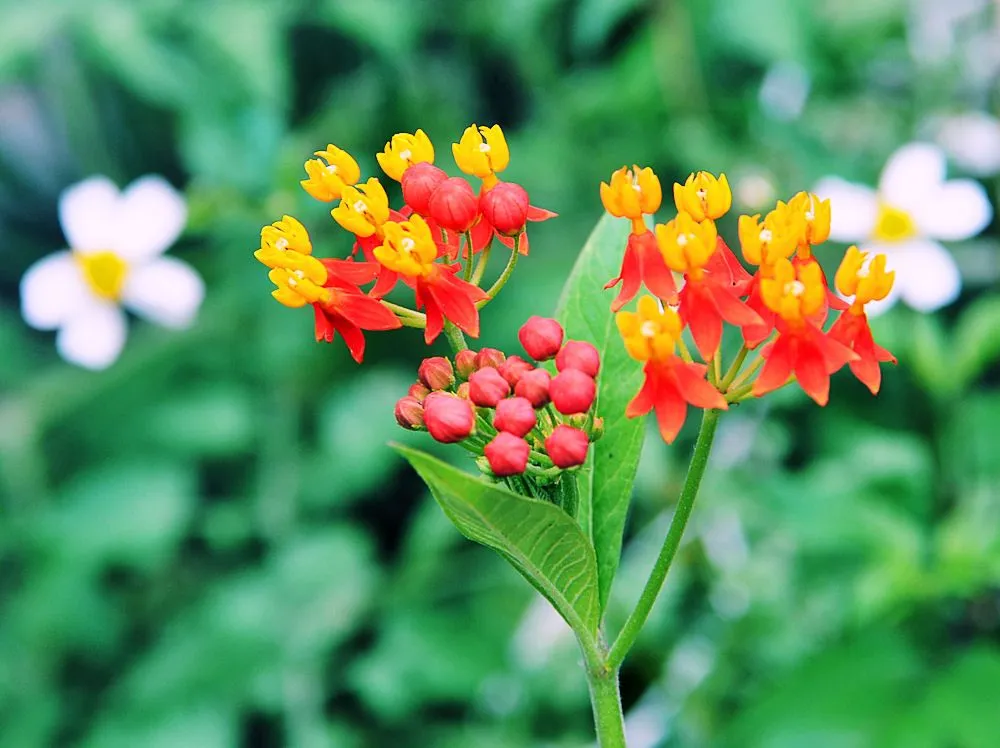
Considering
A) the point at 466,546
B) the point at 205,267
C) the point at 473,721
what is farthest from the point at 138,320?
the point at 473,721

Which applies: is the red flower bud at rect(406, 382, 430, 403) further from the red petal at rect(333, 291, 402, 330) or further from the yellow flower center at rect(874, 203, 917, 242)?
the yellow flower center at rect(874, 203, 917, 242)

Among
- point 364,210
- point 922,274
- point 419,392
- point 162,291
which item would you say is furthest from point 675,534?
point 162,291

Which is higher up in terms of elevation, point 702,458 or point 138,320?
point 702,458

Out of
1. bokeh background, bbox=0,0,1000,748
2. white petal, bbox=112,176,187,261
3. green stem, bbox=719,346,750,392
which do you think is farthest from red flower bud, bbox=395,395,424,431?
white petal, bbox=112,176,187,261

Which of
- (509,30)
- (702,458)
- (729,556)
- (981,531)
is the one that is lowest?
(729,556)

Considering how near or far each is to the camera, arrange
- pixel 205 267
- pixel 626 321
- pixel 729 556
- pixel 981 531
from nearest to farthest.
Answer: pixel 626 321 < pixel 981 531 < pixel 729 556 < pixel 205 267

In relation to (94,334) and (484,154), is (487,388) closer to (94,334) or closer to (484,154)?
(484,154)

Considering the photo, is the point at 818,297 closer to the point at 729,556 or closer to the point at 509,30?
the point at 729,556
